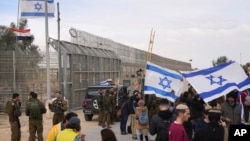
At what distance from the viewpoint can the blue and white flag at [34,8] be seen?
1788 cm

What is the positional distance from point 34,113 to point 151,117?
3.64m

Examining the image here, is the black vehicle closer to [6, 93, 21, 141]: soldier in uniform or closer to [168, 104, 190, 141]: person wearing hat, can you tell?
[6, 93, 21, 141]: soldier in uniform

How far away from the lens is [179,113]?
6.74 m

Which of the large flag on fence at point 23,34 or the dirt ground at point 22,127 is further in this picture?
the large flag on fence at point 23,34

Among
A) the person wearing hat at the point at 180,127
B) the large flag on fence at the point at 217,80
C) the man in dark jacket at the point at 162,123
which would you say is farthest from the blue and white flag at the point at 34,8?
the person wearing hat at the point at 180,127

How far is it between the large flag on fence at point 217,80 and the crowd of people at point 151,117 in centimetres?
22

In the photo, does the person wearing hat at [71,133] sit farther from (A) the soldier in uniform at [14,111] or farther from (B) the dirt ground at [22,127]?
A: (B) the dirt ground at [22,127]

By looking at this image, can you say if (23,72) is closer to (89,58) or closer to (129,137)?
(89,58)

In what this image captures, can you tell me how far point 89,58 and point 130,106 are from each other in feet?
45.8

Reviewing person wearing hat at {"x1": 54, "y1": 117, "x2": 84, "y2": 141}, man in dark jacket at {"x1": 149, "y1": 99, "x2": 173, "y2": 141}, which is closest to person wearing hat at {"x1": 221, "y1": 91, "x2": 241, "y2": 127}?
man in dark jacket at {"x1": 149, "y1": 99, "x2": 173, "y2": 141}

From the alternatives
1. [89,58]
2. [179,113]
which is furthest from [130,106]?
[89,58]

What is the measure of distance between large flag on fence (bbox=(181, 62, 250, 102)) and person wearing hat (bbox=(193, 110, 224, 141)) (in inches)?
137

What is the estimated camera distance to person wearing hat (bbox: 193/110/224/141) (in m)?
6.41

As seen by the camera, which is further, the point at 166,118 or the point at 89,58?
the point at 89,58
